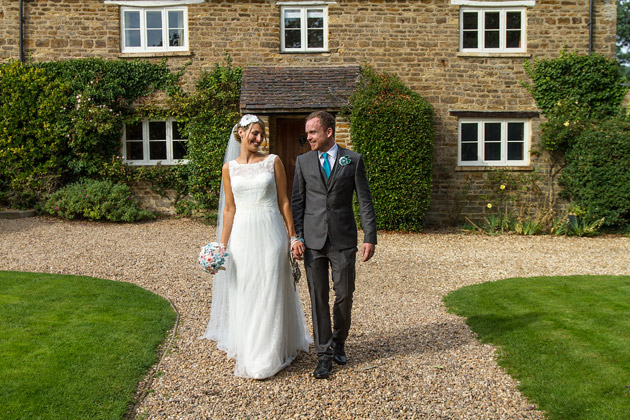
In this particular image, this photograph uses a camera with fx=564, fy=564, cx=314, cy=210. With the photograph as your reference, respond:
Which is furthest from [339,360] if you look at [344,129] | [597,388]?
[344,129]

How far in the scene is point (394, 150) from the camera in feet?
38.5

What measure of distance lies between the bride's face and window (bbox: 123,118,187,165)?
9.79m

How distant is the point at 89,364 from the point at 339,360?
197cm

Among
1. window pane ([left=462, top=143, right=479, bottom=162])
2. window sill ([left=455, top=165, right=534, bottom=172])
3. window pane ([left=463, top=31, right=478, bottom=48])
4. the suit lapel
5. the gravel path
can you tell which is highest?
window pane ([left=463, top=31, right=478, bottom=48])

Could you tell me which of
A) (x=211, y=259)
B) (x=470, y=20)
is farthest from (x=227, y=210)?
(x=470, y=20)

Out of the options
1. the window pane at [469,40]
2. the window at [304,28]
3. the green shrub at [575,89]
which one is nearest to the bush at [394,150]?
the window at [304,28]

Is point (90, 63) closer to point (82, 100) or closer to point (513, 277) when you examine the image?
point (82, 100)

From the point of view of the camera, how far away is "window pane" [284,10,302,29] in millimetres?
13680

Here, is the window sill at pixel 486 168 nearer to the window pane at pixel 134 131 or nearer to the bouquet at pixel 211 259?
the window pane at pixel 134 131

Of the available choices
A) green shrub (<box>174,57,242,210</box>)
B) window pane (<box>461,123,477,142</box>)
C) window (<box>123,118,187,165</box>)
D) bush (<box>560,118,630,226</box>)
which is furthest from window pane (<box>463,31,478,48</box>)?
window (<box>123,118,187,165</box>)

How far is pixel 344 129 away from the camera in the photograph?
41.1 ft

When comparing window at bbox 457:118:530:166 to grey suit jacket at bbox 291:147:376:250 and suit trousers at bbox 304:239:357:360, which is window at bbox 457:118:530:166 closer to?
grey suit jacket at bbox 291:147:376:250

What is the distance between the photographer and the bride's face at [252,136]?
4.38m

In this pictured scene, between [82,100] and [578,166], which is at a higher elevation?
[82,100]
